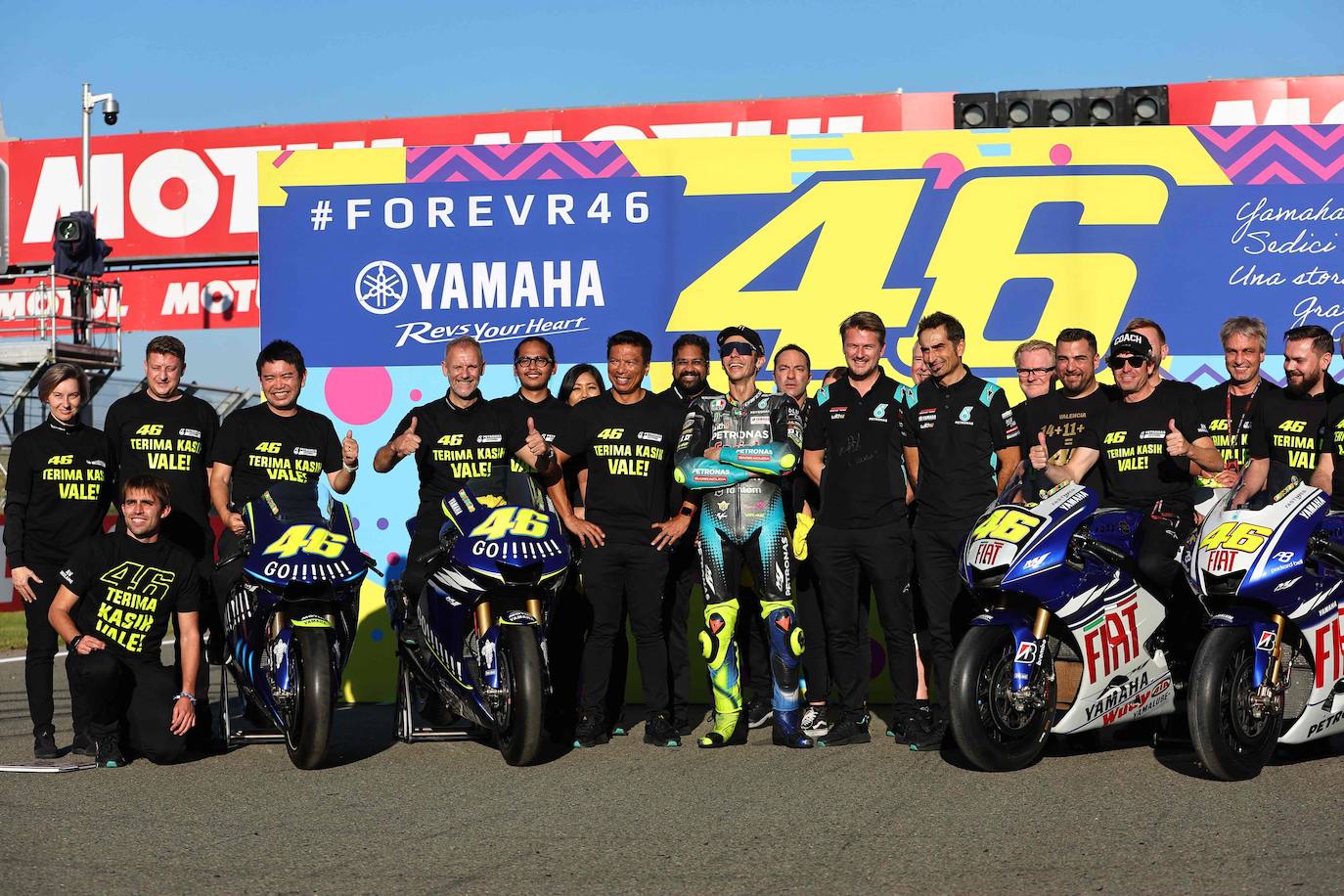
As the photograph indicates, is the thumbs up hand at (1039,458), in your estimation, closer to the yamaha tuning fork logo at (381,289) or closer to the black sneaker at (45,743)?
the yamaha tuning fork logo at (381,289)

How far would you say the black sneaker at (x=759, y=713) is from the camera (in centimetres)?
775

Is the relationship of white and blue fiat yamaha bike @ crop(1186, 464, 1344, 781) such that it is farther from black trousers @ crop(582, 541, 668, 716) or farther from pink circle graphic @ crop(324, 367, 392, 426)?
pink circle graphic @ crop(324, 367, 392, 426)

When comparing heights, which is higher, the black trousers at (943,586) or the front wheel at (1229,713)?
the black trousers at (943,586)

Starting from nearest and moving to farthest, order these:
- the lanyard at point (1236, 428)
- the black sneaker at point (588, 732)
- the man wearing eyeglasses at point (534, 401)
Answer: the black sneaker at point (588, 732), the lanyard at point (1236, 428), the man wearing eyeglasses at point (534, 401)

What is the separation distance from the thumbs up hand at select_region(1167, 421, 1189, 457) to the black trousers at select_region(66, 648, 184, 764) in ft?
15.1

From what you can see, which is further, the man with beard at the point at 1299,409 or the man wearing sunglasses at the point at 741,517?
the man with beard at the point at 1299,409

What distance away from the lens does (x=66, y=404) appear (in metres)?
7.16

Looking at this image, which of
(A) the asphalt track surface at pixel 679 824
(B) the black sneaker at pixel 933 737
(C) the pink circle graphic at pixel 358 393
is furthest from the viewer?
(C) the pink circle graphic at pixel 358 393

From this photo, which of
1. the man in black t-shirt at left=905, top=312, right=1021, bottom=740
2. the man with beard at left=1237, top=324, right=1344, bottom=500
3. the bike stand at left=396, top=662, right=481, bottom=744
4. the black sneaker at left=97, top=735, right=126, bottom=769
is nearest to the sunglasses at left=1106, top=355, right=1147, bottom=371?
the man in black t-shirt at left=905, top=312, right=1021, bottom=740

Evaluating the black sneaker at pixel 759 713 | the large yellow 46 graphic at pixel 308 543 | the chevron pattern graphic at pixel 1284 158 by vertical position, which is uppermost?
the chevron pattern graphic at pixel 1284 158

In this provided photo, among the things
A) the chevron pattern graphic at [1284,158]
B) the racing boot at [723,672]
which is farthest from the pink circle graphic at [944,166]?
the racing boot at [723,672]

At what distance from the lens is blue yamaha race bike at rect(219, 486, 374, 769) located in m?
6.34

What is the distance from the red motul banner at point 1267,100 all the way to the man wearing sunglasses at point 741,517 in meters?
16.4

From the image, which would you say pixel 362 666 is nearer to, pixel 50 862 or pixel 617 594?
pixel 617 594
